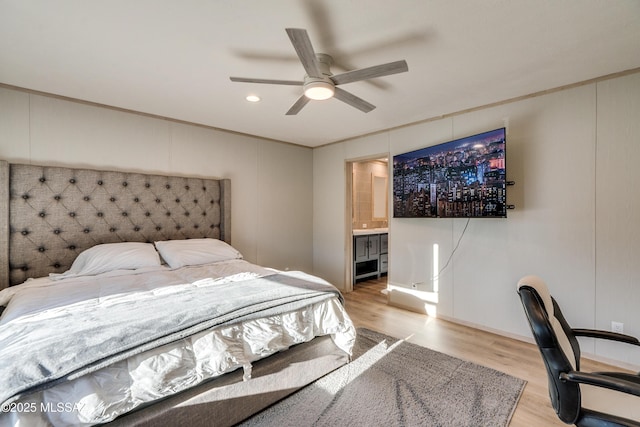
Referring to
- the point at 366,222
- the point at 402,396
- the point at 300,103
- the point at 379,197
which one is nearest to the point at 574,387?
the point at 402,396

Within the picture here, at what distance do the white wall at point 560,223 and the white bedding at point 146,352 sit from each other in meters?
1.73

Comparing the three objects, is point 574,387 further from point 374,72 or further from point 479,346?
point 374,72

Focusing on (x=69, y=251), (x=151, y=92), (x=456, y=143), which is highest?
(x=151, y=92)

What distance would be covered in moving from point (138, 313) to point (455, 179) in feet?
9.08

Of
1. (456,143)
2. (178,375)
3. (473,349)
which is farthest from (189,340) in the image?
(456,143)

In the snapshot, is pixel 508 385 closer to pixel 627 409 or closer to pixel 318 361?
pixel 627 409

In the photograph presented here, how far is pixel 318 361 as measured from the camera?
6.48 ft

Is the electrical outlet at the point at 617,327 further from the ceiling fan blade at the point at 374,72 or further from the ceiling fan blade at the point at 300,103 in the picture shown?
the ceiling fan blade at the point at 300,103

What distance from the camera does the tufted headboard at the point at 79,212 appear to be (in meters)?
2.28

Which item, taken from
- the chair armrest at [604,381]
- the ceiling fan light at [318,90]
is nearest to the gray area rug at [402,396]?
the chair armrest at [604,381]

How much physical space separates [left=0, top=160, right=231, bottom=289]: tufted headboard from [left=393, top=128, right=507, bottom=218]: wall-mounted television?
2.35 metres

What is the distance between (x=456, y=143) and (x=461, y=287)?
1525 mm

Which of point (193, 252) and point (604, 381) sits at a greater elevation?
point (193, 252)

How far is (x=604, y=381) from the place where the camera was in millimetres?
1069
